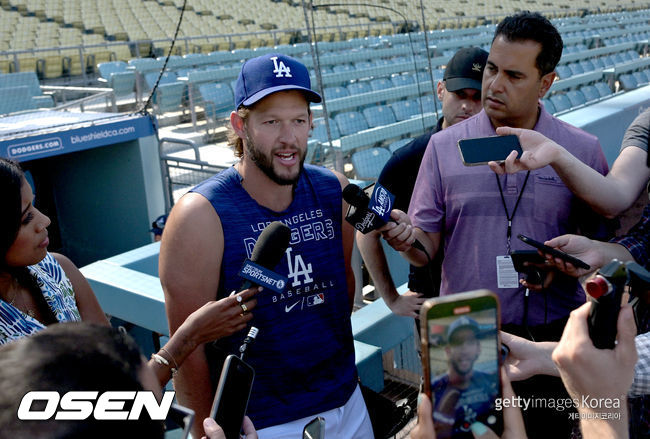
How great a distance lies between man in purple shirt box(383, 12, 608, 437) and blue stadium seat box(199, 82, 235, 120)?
6.63 metres

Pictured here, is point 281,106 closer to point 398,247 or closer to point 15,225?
point 398,247

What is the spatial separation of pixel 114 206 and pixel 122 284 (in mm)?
2553

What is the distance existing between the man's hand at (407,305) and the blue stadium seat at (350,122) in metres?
4.02

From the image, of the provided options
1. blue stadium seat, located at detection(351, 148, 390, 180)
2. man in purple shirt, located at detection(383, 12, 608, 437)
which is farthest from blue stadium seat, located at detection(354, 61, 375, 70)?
man in purple shirt, located at detection(383, 12, 608, 437)

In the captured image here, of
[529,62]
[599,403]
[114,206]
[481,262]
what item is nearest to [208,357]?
[481,262]

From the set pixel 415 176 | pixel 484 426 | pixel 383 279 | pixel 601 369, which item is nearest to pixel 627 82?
pixel 415 176

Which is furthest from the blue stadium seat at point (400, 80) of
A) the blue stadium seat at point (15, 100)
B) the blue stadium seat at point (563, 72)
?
the blue stadium seat at point (15, 100)

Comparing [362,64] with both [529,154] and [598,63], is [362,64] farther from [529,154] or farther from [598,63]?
[529,154]

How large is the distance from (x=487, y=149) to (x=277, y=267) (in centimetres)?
71

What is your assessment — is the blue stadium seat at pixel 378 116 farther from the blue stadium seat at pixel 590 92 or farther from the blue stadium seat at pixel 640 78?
the blue stadium seat at pixel 640 78

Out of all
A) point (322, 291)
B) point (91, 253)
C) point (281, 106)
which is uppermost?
point (281, 106)

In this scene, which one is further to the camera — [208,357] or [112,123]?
[112,123]

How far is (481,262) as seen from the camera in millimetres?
1805

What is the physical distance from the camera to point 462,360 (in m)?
0.87
